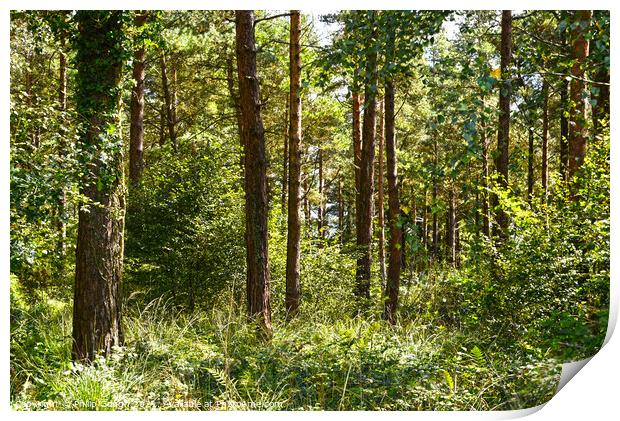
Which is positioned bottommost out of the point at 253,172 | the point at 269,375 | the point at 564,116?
the point at 269,375

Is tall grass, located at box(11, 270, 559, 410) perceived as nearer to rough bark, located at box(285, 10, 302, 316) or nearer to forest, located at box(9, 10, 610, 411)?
forest, located at box(9, 10, 610, 411)

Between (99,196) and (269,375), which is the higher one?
(99,196)

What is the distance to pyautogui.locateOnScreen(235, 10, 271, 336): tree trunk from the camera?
609cm

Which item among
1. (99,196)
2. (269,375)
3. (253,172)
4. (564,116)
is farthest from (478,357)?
(99,196)

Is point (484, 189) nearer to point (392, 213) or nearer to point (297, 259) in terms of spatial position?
point (392, 213)

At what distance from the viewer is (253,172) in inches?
243

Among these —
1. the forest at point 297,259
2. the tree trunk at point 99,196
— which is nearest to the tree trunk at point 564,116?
the forest at point 297,259

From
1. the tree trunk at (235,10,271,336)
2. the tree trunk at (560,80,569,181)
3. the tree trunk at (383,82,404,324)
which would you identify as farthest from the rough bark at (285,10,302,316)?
the tree trunk at (560,80,569,181)

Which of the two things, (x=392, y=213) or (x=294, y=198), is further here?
(x=392, y=213)

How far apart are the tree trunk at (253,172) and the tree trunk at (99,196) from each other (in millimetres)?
1461

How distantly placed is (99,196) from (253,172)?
5.68 feet

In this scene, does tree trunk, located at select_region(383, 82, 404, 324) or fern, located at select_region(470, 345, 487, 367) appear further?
tree trunk, located at select_region(383, 82, 404, 324)

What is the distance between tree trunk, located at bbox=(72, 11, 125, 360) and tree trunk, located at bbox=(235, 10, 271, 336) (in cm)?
146
